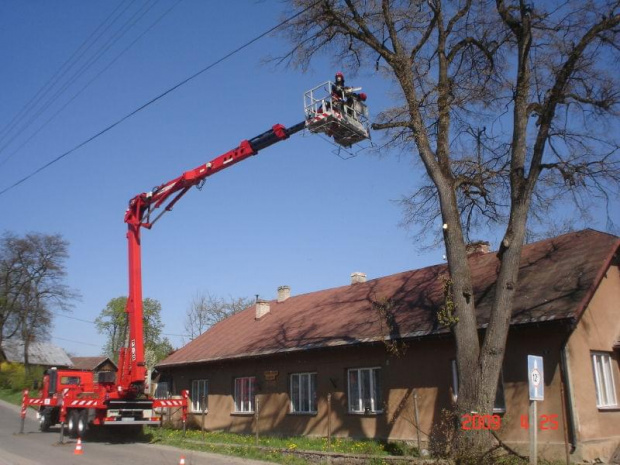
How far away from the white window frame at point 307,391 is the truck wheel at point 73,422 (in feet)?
22.9

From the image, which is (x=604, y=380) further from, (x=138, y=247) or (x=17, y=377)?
(x=17, y=377)

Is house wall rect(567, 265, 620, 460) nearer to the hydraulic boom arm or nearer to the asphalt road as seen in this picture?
the asphalt road

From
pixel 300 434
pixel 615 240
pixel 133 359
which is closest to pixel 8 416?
pixel 133 359

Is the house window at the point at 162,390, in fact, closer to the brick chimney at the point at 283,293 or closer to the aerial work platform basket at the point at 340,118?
the brick chimney at the point at 283,293

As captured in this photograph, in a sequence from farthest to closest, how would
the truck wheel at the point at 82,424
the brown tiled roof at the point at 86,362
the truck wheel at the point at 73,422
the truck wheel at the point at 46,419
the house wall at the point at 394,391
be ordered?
the brown tiled roof at the point at 86,362 < the truck wheel at the point at 46,419 < the truck wheel at the point at 73,422 < the truck wheel at the point at 82,424 < the house wall at the point at 394,391

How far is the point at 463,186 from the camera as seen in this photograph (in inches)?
530

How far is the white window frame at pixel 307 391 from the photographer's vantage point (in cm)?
1847

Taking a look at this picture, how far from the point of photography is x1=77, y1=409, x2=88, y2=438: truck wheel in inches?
699

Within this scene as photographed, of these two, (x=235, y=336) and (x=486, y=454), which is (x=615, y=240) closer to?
(x=486, y=454)

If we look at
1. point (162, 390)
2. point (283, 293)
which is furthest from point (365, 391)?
point (162, 390)

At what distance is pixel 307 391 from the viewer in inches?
738

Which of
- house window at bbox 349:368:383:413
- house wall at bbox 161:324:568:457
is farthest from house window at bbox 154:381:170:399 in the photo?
house window at bbox 349:368:383:413

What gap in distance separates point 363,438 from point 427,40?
1088 centimetres

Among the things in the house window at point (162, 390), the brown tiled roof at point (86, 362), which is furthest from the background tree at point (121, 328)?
the house window at point (162, 390)
